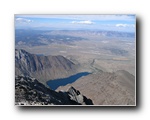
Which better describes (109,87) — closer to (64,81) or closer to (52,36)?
(64,81)

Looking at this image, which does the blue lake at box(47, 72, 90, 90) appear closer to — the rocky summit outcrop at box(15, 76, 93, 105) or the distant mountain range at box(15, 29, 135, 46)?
the rocky summit outcrop at box(15, 76, 93, 105)

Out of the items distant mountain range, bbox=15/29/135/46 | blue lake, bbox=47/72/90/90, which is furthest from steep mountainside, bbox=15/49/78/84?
distant mountain range, bbox=15/29/135/46

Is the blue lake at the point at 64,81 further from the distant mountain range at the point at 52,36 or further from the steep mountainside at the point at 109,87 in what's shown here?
the distant mountain range at the point at 52,36

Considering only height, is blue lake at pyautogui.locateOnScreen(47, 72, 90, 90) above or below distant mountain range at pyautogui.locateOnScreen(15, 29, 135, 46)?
below

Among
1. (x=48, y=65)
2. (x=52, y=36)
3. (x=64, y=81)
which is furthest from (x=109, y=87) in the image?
(x=52, y=36)
